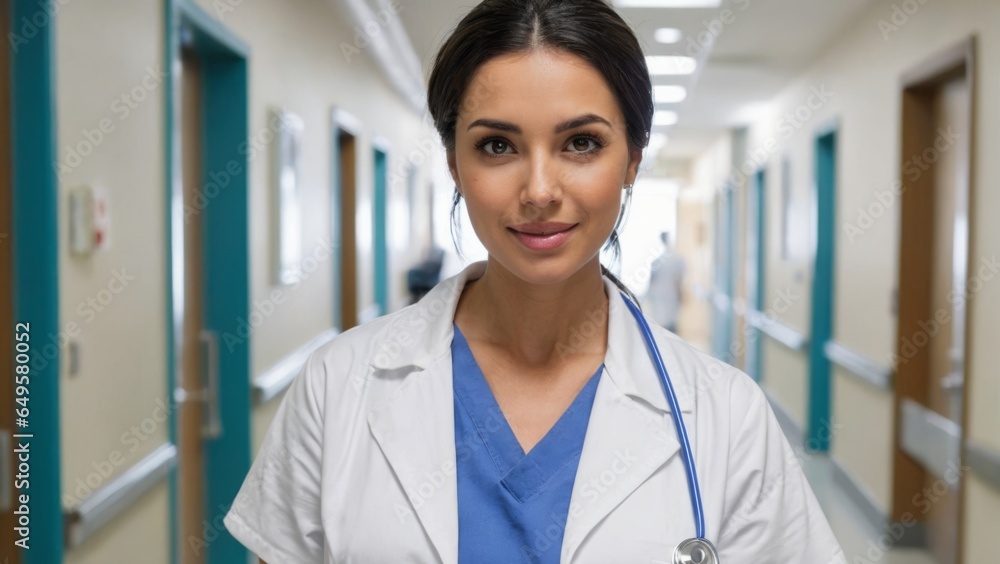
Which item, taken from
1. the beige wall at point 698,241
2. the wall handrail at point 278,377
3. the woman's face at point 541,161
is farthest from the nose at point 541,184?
the beige wall at point 698,241

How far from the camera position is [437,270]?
292 inches

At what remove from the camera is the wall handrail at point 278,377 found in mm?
3361

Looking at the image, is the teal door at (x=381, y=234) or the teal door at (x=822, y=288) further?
the teal door at (x=381, y=234)

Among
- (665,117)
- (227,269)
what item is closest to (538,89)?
(227,269)

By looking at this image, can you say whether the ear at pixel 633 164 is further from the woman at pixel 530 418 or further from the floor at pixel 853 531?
the floor at pixel 853 531

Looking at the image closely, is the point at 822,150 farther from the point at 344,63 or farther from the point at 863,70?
the point at 344,63

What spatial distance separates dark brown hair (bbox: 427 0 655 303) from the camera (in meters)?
1.13

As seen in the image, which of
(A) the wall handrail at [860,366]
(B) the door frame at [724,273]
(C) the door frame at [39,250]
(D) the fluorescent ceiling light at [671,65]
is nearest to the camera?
(C) the door frame at [39,250]

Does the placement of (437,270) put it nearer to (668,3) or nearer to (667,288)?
(667,288)

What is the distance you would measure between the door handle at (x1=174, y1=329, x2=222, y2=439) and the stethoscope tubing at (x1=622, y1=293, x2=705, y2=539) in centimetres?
227

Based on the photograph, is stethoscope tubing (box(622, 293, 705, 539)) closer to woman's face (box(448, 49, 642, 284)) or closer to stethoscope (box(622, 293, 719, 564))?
stethoscope (box(622, 293, 719, 564))

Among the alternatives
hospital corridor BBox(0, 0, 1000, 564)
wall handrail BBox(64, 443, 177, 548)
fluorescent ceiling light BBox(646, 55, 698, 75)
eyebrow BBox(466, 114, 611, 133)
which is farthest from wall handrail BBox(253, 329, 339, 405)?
fluorescent ceiling light BBox(646, 55, 698, 75)

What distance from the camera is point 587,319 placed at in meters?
1.29

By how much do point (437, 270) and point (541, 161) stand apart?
637cm
